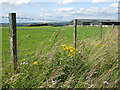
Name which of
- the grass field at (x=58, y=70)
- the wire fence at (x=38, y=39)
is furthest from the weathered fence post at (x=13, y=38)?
the grass field at (x=58, y=70)

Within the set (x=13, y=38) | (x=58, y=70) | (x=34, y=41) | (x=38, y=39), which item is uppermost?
(x=13, y=38)

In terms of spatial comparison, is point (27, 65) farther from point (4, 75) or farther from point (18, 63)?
point (4, 75)

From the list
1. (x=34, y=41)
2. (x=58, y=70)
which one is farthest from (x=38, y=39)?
(x=34, y=41)

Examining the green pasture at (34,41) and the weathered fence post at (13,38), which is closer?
the weathered fence post at (13,38)

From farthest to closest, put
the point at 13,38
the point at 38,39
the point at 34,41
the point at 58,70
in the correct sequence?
the point at 34,41 → the point at 38,39 → the point at 13,38 → the point at 58,70

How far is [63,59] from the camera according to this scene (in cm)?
337

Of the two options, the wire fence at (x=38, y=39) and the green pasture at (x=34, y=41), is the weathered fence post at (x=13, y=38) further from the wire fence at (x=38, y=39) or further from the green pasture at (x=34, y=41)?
the green pasture at (x=34, y=41)

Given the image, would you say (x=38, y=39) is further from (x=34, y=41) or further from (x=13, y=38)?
(x=34, y=41)

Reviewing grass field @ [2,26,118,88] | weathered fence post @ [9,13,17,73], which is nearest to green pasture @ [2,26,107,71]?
grass field @ [2,26,118,88]

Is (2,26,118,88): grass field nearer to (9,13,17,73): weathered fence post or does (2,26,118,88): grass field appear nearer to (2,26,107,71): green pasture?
(2,26,107,71): green pasture

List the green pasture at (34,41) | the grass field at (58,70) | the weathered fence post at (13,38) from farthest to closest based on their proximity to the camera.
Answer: the green pasture at (34,41) < the weathered fence post at (13,38) < the grass field at (58,70)

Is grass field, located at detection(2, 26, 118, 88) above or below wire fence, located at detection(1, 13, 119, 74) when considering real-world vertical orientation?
below

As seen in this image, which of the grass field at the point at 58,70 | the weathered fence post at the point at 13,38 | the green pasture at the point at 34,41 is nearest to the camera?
the grass field at the point at 58,70

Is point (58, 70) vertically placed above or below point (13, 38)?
below
